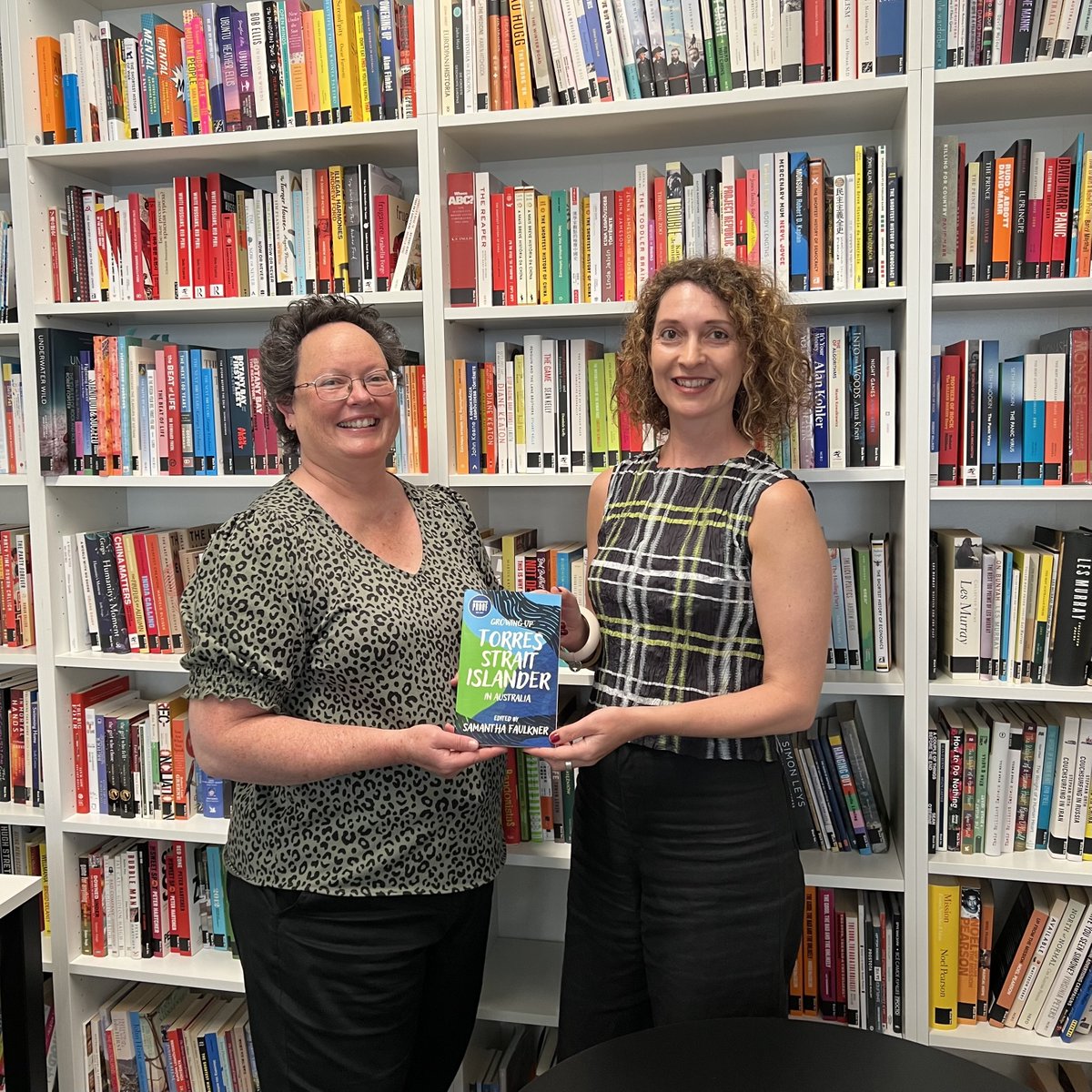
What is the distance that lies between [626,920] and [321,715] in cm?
57

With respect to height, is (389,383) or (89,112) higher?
(89,112)

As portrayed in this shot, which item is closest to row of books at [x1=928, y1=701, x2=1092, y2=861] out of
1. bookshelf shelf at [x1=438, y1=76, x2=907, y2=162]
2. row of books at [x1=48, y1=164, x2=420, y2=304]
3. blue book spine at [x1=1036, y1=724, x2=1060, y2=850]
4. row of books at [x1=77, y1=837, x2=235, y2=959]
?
blue book spine at [x1=1036, y1=724, x2=1060, y2=850]

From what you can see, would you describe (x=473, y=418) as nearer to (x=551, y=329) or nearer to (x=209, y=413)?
(x=551, y=329)

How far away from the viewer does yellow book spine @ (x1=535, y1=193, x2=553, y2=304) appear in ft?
6.73

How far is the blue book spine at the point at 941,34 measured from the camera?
1842 mm

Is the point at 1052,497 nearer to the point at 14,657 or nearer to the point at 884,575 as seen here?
the point at 884,575

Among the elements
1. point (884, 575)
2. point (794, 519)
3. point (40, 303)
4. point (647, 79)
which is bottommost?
point (884, 575)

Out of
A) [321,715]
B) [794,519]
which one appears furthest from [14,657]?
[794,519]

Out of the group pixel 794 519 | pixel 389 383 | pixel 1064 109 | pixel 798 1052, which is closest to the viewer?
pixel 798 1052

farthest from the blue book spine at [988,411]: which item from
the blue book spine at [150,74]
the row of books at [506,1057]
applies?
the blue book spine at [150,74]

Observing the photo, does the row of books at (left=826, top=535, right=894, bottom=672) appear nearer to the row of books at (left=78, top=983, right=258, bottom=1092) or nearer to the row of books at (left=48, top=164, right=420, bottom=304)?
the row of books at (left=48, top=164, right=420, bottom=304)

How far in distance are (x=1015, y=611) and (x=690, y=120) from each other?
1143 mm

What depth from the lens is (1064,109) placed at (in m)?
2.01

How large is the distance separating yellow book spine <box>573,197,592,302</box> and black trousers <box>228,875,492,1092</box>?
119 centimetres
